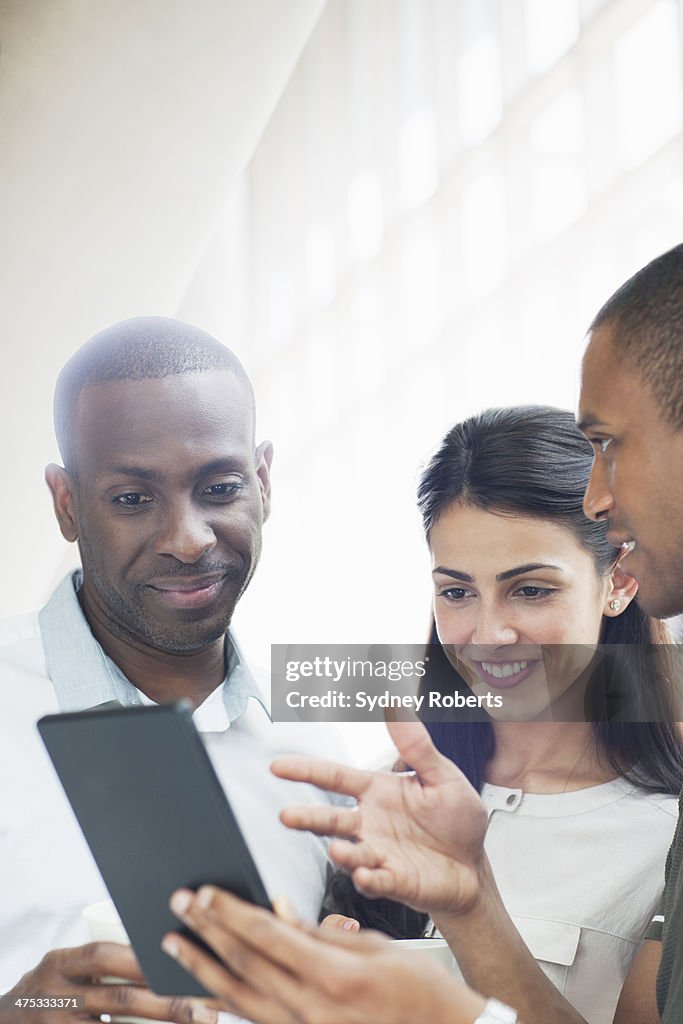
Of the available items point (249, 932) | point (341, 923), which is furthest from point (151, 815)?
point (341, 923)

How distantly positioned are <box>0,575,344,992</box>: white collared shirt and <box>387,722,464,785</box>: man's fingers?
0.32 metres

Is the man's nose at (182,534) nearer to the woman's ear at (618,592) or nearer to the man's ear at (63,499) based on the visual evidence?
the man's ear at (63,499)

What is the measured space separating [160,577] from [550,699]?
0.54m

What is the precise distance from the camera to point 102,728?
0.76m

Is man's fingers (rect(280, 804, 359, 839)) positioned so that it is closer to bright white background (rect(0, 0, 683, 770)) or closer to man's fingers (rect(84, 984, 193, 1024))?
man's fingers (rect(84, 984, 193, 1024))

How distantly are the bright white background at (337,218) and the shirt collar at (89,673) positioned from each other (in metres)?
0.08

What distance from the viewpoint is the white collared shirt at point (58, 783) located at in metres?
1.20

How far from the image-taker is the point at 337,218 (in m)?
1.69

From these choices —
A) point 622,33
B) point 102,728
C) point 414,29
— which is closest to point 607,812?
point 102,728

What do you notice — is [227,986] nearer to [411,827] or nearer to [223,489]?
[411,827]

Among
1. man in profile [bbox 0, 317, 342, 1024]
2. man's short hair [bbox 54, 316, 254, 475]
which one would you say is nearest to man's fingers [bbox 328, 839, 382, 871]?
man in profile [bbox 0, 317, 342, 1024]

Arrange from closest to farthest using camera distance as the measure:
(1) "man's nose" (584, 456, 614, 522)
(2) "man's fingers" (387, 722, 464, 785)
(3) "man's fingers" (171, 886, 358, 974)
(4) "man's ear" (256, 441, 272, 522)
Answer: (3) "man's fingers" (171, 886, 358, 974)
(2) "man's fingers" (387, 722, 464, 785)
(1) "man's nose" (584, 456, 614, 522)
(4) "man's ear" (256, 441, 272, 522)

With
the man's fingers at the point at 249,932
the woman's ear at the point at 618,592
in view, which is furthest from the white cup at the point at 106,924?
the woman's ear at the point at 618,592

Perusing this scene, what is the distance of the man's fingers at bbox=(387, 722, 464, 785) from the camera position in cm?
99
